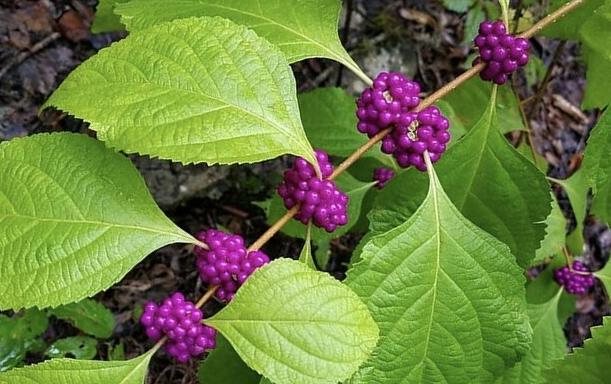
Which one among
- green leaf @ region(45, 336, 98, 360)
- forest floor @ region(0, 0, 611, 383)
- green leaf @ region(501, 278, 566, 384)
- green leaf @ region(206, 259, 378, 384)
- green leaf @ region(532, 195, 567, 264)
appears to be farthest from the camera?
forest floor @ region(0, 0, 611, 383)

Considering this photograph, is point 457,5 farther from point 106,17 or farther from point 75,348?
point 75,348

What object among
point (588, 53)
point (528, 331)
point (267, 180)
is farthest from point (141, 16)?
point (267, 180)

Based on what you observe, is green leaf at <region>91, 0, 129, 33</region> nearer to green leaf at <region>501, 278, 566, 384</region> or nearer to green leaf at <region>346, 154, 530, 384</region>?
green leaf at <region>346, 154, 530, 384</region>

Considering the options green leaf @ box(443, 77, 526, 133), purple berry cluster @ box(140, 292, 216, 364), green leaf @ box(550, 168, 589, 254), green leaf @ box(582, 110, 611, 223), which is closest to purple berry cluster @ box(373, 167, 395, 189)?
green leaf @ box(443, 77, 526, 133)

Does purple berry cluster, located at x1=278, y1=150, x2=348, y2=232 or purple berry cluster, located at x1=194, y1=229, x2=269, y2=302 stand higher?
purple berry cluster, located at x1=278, y1=150, x2=348, y2=232

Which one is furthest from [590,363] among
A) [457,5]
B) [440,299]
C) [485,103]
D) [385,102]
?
[457,5]

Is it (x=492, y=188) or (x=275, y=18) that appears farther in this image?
(x=492, y=188)

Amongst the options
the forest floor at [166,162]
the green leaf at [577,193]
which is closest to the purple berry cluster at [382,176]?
the forest floor at [166,162]
